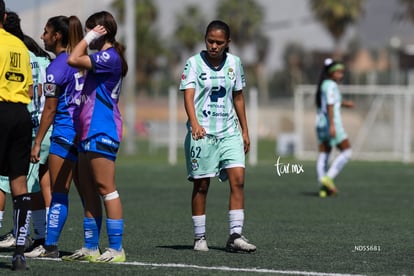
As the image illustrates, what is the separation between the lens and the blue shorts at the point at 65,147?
9.29m

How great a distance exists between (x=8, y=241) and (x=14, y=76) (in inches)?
103

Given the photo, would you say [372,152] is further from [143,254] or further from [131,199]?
[143,254]

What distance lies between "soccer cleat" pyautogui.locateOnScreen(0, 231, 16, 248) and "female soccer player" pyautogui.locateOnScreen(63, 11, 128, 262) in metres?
1.78

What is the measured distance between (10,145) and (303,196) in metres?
9.90

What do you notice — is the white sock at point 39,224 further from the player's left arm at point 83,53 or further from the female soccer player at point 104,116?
the player's left arm at point 83,53

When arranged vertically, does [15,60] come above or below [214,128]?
above

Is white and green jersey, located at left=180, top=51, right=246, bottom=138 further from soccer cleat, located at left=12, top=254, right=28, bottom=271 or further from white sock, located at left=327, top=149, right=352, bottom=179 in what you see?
white sock, located at left=327, top=149, right=352, bottom=179

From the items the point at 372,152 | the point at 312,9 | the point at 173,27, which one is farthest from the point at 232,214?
the point at 173,27

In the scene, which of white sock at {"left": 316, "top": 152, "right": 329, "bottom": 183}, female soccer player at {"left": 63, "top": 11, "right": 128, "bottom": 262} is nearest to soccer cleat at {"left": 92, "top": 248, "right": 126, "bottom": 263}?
female soccer player at {"left": 63, "top": 11, "right": 128, "bottom": 262}

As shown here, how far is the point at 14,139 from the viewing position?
833 centimetres

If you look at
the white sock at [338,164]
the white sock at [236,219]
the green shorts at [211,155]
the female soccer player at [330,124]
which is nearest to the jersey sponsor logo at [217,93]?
the green shorts at [211,155]

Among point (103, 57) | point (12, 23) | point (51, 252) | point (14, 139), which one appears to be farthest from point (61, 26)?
point (51, 252)

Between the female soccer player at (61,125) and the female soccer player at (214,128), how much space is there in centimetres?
111

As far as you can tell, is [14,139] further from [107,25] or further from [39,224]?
[39,224]
